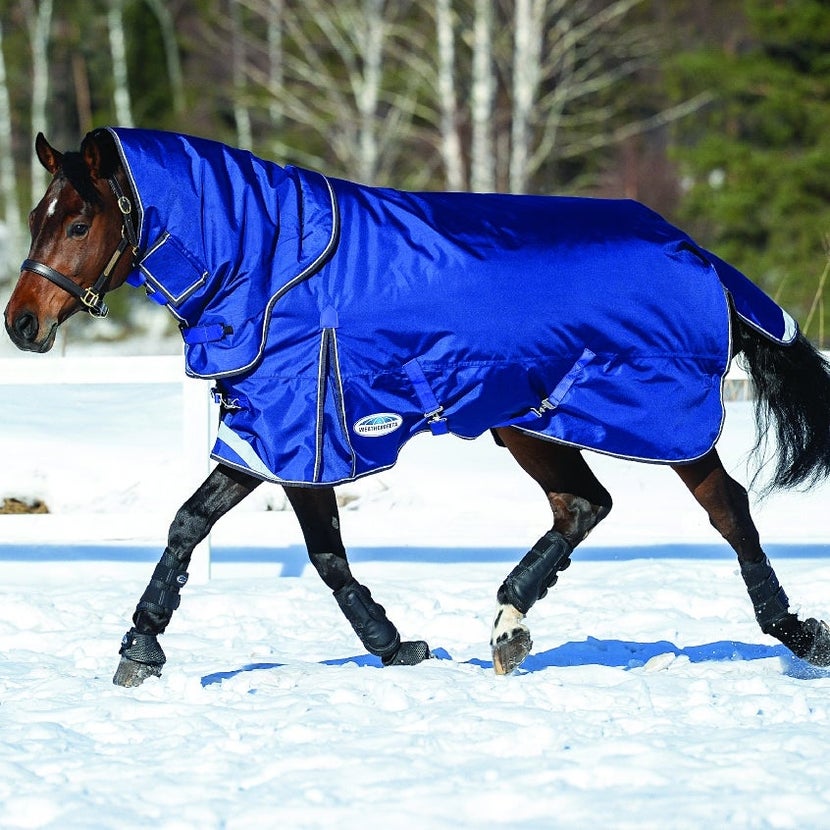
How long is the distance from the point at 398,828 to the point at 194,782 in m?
0.52

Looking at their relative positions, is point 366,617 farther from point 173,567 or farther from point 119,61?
point 119,61

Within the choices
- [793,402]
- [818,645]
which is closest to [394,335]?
[793,402]

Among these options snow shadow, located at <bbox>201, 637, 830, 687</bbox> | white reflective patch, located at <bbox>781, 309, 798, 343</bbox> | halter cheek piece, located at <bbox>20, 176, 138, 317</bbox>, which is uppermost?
halter cheek piece, located at <bbox>20, 176, 138, 317</bbox>

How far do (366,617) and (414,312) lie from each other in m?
0.92

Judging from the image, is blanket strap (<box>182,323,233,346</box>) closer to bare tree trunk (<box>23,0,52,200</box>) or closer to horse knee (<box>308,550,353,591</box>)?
horse knee (<box>308,550,353,591</box>)

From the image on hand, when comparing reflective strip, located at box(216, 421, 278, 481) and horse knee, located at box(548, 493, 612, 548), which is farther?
horse knee, located at box(548, 493, 612, 548)

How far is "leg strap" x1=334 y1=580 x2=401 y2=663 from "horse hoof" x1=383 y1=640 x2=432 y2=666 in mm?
50

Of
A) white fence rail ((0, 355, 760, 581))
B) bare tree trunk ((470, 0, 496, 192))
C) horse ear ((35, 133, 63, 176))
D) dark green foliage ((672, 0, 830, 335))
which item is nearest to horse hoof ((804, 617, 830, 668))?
white fence rail ((0, 355, 760, 581))

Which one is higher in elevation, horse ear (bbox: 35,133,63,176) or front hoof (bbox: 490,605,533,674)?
horse ear (bbox: 35,133,63,176)

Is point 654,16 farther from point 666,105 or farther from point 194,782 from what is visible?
point 194,782

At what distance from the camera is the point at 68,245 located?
11.1 ft

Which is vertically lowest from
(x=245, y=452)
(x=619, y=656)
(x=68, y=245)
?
(x=619, y=656)

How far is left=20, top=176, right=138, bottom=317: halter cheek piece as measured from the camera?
3.36 metres

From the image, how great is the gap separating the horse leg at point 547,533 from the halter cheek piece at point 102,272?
4.06 feet
